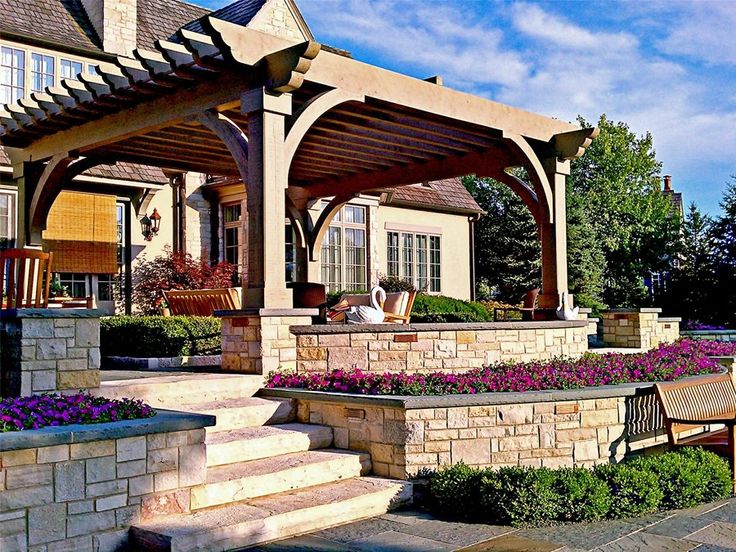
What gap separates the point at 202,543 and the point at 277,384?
9.60 feet

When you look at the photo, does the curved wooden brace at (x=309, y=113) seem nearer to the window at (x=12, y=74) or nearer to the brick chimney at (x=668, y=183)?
the window at (x=12, y=74)

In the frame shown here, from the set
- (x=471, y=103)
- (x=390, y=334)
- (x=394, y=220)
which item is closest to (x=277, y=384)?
(x=390, y=334)

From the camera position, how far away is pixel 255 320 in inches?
312

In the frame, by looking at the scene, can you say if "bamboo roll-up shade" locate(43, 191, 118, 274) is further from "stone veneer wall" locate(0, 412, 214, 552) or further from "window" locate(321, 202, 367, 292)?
"stone veneer wall" locate(0, 412, 214, 552)

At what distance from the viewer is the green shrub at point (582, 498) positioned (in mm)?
5906

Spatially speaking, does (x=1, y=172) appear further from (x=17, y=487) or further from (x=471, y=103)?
(x=17, y=487)

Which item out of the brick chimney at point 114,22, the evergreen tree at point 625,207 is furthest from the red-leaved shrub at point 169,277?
the evergreen tree at point 625,207

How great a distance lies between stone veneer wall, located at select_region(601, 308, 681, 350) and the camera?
13.9 metres

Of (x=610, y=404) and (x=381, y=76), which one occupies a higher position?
(x=381, y=76)

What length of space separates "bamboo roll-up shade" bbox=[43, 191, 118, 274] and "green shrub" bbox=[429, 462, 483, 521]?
10.7 meters

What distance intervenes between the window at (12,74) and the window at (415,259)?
943cm

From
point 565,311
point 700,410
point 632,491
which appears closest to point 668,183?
point 565,311

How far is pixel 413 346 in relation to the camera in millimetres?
8602

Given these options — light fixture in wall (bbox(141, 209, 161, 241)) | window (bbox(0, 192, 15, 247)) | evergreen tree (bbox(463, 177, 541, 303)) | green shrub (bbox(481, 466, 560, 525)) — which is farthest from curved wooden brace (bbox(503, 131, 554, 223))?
evergreen tree (bbox(463, 177, 541, 303))
